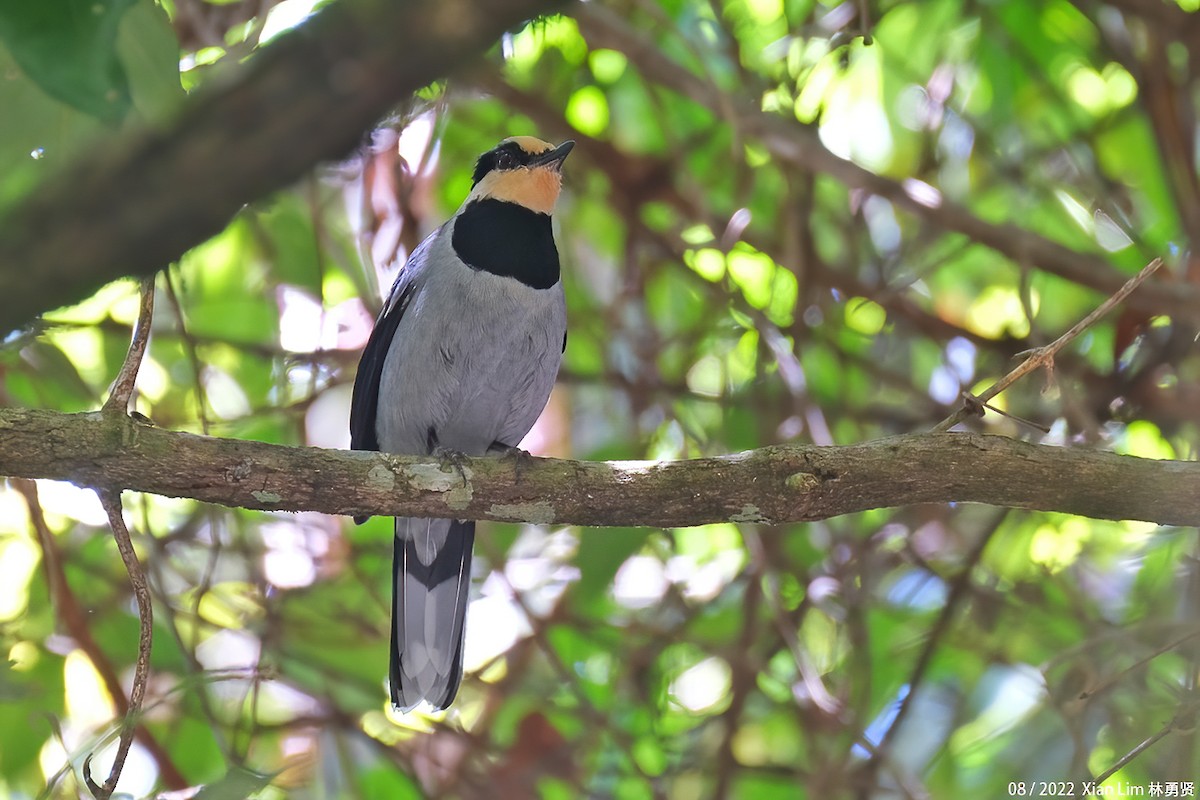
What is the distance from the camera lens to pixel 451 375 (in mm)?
3369

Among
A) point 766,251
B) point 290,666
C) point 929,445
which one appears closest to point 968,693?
point 766,251

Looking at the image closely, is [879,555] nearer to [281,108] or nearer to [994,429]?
[994,429]

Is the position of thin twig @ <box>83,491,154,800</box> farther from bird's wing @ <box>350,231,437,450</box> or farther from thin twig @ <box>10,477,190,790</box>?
bird's wing @ <box>350,231,437,450</box>

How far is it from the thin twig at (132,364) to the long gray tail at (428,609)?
1.48 m

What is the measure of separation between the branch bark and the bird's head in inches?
120

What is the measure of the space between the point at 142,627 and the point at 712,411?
260 cm

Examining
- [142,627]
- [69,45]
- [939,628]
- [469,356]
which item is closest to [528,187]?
[469,356]

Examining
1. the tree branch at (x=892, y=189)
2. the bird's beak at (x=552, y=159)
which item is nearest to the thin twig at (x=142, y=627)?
the bird's beak at (x=552, y=159)

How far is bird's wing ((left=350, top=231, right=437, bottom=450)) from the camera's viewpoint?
11.7ft

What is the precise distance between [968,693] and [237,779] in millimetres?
2590

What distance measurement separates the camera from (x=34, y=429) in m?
2.04

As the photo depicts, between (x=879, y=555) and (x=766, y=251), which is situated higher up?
(x=766, y=251)

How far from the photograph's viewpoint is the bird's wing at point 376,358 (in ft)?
11.7

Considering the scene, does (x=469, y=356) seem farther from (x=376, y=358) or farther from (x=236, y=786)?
(x=236, y=786)
